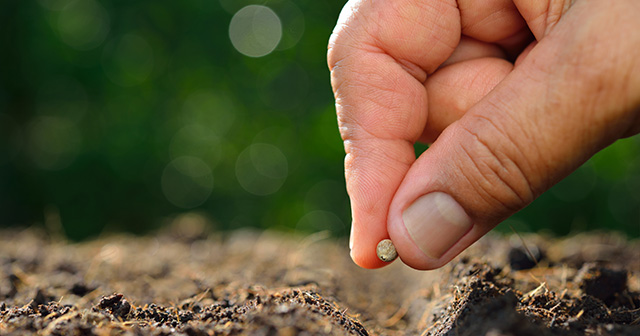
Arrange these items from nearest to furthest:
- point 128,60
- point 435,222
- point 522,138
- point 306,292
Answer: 1. point 522,138
2. point 435,222
3. point 306,292
4. point 128,60

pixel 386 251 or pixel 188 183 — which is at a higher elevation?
pixel 386 251

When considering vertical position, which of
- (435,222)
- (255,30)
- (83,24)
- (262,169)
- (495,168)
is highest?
(83,24)

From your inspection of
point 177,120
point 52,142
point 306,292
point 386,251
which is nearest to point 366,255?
point 386,251

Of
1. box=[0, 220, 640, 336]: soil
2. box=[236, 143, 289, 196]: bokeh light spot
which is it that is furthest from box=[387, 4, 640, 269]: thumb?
box=[236, 143, 289, 196]: bokeh light spot

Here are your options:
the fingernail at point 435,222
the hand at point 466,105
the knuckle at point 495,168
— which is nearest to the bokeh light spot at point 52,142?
the hand at point 466,105

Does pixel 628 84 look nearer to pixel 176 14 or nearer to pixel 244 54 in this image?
pixel 244 54

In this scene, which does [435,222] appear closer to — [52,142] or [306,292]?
[306,292]

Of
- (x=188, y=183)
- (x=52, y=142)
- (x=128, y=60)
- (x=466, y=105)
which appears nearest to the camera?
(x=466, y=105)
